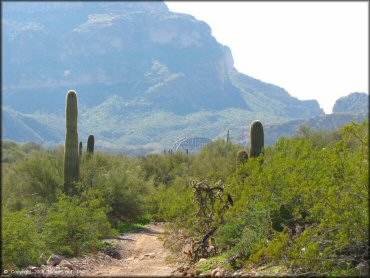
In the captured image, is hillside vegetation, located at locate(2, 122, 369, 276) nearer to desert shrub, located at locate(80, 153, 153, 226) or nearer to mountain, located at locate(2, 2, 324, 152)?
desert shrub, located at locate(80, 153, 153, 226)

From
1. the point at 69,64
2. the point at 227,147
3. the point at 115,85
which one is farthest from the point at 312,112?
the point at 227,147

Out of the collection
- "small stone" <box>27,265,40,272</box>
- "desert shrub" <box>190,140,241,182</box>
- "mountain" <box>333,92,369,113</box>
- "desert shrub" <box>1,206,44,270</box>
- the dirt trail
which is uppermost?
"mountain" <box>333,92,369,113</box>

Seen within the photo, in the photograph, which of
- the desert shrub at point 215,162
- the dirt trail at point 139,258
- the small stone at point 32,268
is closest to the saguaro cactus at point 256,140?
the desert shrub at point 215,162

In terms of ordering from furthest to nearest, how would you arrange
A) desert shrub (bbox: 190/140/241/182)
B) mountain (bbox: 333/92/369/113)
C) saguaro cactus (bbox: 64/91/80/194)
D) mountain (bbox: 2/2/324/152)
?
mountain (bbox: 333/92/369/113)
mountain (bbox: 2/2/324/152)
desert shrub (bbox: 190/140/241/182)
saguaro cactus (bbox: 64/91/80/194)

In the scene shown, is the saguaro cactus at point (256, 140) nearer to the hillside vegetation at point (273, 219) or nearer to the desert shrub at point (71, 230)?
the hillside vegetation at point (273, 219)

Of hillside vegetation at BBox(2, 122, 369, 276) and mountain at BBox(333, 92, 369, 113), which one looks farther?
mountain at BBox(333, 92, 369, 113)

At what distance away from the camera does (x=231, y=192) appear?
1084 cm

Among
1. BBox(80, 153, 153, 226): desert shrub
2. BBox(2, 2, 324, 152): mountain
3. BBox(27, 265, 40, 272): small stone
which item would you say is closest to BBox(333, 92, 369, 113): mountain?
BBox(2, 2, 324, 152): mountain

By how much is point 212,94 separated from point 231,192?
147250 millimetres

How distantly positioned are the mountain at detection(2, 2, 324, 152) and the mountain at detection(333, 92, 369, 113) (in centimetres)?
1298

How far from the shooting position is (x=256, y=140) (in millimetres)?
17594

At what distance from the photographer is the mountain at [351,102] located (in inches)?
4439

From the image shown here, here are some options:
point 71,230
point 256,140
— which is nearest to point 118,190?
point 256,140

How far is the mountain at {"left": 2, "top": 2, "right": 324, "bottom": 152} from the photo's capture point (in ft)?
356
